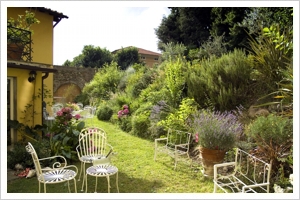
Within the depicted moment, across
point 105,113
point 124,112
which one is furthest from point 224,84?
point 105,113

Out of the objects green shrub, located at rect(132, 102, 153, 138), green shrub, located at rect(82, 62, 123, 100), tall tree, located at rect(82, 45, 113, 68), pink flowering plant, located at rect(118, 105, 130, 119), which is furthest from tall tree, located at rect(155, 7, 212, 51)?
tall tree, located at rect(82, 45, 113, 68)

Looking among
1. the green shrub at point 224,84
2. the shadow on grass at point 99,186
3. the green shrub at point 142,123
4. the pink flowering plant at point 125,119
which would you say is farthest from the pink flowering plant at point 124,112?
the shadow on grass at point 99,186

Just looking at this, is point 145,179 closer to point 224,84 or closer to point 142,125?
point 142,125

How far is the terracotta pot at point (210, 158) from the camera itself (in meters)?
4.08

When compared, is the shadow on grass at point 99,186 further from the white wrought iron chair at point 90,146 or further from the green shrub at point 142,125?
the green shrub at point 142,125

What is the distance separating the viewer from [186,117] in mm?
6117

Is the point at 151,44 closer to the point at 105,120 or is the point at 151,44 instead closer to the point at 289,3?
the point at 105,120

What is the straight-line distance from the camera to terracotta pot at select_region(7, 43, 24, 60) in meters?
5.53

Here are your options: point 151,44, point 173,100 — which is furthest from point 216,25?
point 173,100

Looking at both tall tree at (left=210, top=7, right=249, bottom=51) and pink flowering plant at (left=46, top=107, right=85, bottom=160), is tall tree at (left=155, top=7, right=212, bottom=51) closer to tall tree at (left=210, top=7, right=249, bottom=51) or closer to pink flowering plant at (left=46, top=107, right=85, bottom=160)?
tall tree at (left=210, top=7, right=249, bottom=51)

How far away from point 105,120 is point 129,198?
879 cm

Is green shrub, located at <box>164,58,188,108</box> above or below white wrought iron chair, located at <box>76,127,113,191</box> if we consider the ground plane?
above

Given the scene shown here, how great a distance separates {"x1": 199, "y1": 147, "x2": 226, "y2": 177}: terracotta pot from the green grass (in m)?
0.19

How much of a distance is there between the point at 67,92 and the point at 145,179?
1412 cm
